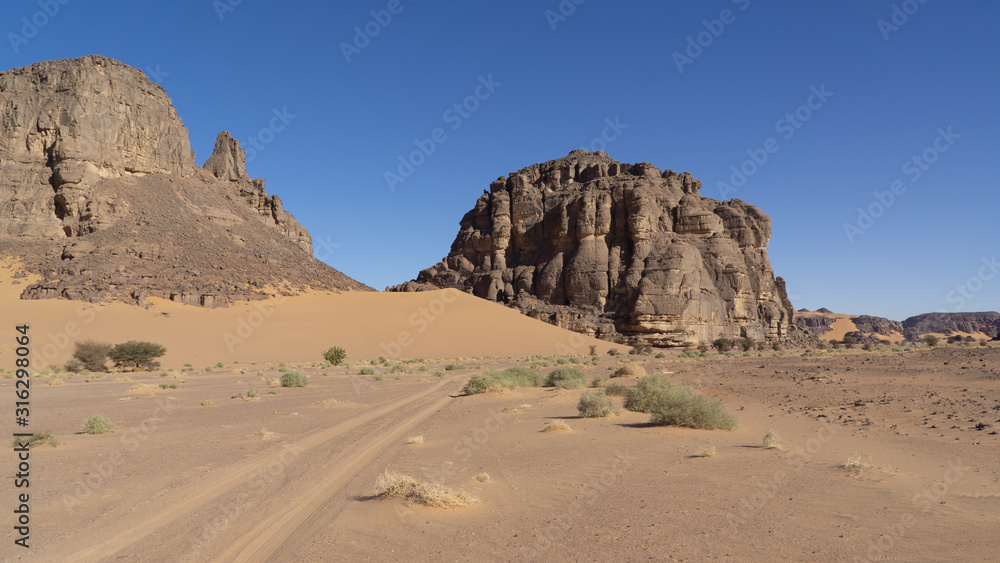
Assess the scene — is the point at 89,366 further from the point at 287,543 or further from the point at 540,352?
the point at 540,352

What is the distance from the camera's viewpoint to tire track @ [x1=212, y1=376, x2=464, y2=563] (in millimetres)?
4359

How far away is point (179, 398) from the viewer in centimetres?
1688

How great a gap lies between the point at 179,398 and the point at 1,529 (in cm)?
1315

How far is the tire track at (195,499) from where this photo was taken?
4.51 meters

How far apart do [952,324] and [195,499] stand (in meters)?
182

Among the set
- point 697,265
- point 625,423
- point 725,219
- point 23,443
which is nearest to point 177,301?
point 23,443

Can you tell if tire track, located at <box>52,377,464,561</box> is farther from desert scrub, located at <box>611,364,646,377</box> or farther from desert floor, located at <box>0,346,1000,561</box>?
desert scrub, located at <box>611,364,646,377</box>

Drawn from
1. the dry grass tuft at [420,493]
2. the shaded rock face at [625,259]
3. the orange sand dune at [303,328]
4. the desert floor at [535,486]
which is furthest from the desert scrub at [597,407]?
the shaded rock face at [625,259]

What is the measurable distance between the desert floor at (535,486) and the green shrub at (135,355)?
20952 mm

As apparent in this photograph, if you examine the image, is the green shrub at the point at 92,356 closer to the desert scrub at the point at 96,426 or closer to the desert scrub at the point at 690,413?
the desert scrub at the point at 96,426

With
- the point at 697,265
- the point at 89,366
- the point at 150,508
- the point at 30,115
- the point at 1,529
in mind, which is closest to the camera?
the point at 1,529

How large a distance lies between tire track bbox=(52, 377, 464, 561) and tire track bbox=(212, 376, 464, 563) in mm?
999

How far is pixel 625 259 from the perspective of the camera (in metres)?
67.4

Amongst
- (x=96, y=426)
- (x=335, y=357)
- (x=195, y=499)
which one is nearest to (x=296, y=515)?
(x=195, y=499)
